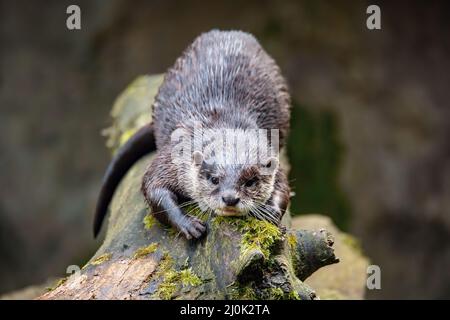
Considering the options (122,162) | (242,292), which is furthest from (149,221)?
(122,162)

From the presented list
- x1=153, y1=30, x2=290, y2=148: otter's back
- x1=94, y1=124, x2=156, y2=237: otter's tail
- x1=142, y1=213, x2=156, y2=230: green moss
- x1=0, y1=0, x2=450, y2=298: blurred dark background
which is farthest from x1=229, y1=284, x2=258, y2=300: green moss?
x1=0, y1=0, x2=450, y2=298: blurred dark background

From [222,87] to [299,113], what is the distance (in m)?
3.33

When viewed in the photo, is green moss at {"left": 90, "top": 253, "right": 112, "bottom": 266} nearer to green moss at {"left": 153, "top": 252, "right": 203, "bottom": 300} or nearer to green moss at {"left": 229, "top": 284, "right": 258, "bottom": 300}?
green moss at {"left": 153, "top": 252, "right": 203, "bottom": 300}

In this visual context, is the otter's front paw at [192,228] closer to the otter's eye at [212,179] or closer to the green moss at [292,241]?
the otter's eye at [212,179]

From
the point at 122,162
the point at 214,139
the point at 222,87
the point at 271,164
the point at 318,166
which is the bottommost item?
the point at 318,166

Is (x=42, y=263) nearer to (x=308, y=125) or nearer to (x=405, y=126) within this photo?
(x=308, y=125)

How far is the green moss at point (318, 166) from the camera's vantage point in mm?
7211

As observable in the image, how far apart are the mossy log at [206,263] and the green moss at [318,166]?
3.77m

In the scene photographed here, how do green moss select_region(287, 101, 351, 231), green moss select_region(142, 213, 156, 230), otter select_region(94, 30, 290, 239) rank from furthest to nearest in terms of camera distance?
green moss select_region(287, 101, 351, 231), green moss select_region(142, 213, 156, 230), otter select_region(94, 30, 290, 239)

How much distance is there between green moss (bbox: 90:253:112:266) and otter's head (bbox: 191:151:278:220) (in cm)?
46

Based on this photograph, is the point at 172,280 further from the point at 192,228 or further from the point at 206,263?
the point at 192,228

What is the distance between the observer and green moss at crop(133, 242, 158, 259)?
3.23m

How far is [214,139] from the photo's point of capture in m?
3.61
